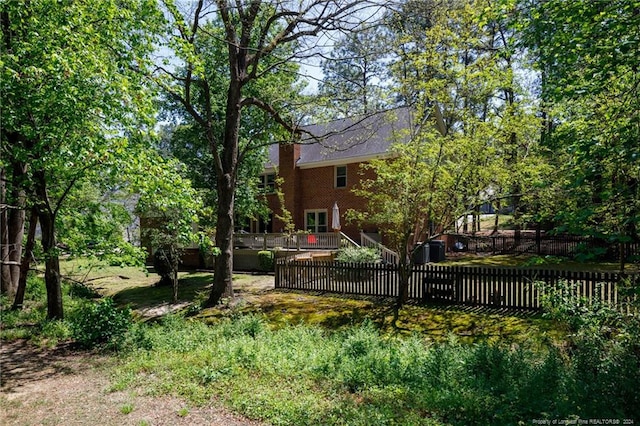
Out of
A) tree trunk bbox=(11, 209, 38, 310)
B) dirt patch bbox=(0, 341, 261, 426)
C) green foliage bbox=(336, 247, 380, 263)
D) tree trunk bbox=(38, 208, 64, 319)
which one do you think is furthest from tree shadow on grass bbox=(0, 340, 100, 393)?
green foliage bbox=(336, 247, 380, 263)

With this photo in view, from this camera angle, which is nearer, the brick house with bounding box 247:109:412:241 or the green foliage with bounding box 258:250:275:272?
the green foliage with bounding box 258:250:275:272

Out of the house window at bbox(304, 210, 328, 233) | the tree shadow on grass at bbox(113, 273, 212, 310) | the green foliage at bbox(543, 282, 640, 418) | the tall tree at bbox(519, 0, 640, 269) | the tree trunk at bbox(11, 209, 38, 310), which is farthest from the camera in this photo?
the house window at bbox(304, 210, 328, 233)

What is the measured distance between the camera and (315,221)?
26.1 meters

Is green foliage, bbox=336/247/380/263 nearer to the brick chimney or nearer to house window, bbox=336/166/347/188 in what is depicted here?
house window, bbox=336/166/347/188

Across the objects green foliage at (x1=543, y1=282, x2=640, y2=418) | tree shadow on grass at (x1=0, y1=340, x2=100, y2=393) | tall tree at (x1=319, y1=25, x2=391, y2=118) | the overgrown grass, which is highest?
tall tree at (x1=319, y1=25, x2=391, y2=118)

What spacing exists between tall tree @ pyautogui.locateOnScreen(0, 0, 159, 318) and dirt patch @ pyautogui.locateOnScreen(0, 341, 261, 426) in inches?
87.3

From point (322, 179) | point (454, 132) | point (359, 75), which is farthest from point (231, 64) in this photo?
point (322, 179)

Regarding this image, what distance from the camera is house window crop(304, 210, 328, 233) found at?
84.8ft

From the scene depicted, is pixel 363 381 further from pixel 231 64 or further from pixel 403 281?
pixel 231 64

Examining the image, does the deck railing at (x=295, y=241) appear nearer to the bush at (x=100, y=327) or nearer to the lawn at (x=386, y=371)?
the lawn at (x=386, y=371)

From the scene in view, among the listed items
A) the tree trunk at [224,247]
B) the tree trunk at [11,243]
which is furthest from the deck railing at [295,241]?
the tree trunk at [11,243]

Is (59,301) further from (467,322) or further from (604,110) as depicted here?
(604,110)

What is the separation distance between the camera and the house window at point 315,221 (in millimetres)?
25839

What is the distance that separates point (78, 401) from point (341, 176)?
21.1 meters
